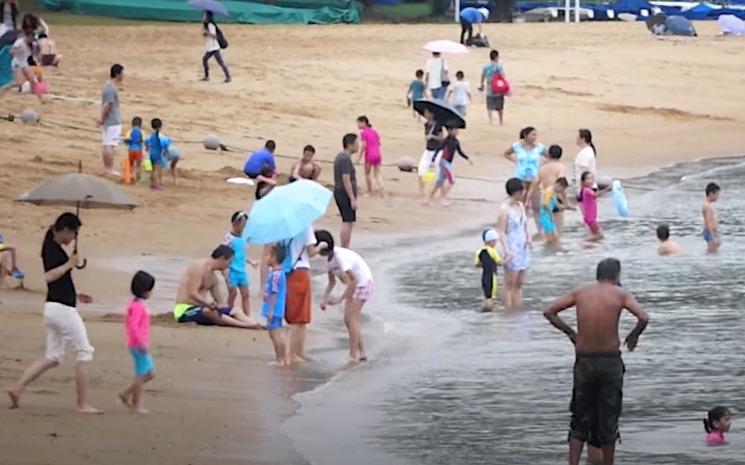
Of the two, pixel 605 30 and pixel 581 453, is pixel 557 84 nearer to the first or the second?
pixel 605 30

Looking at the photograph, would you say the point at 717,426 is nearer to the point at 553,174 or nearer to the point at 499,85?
the point at 553,174

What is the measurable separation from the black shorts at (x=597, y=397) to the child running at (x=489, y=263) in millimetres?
6915

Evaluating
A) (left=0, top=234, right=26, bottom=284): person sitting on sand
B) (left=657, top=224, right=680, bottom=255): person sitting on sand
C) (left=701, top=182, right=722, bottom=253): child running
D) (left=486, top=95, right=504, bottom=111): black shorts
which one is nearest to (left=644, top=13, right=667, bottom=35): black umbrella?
(left=486, top=95, right=504, bottom=111): black shorts

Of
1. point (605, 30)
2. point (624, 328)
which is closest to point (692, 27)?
point (605, 30)

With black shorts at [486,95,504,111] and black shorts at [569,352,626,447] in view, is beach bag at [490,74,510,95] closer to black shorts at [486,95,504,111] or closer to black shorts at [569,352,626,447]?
black shorts at [486,95,504,111]

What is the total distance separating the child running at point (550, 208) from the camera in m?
22.8

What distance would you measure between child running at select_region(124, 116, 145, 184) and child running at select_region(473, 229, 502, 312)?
6480mm

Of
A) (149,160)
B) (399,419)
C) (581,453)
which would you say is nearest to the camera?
(581,453)

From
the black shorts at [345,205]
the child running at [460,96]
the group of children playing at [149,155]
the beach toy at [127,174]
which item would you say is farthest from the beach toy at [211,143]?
the black shorts at [345,205]

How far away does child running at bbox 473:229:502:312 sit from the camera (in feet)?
59.2

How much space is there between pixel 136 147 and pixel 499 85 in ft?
37.3

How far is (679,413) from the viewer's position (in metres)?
13.5

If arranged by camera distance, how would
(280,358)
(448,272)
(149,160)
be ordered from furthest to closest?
(149,160) < (448,272) < (280,358)

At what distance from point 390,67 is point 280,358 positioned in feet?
80.0
